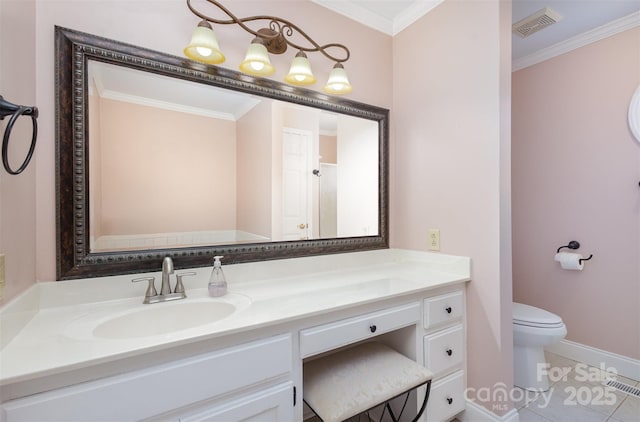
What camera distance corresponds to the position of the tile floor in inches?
61.7

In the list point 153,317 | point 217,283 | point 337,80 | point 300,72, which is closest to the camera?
point 153,317

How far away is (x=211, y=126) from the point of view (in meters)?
1.39

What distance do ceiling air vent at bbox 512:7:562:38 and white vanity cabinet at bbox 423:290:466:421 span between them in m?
1.88

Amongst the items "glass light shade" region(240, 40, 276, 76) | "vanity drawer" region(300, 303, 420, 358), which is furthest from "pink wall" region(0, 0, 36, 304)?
"vanity drawer" region(300, 303, 420, 358)

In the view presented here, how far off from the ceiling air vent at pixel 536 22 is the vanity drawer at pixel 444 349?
6.76 ft

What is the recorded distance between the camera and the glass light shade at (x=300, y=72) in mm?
1452

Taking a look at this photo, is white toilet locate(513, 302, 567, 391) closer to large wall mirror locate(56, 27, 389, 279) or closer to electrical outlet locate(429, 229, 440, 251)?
electrical outlet locate(429, 229, 440, 251)

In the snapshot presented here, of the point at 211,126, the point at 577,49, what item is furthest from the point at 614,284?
the point at 211,126

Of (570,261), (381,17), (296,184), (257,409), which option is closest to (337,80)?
(296,184)

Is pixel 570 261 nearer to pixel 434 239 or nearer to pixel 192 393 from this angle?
pixel 434 239

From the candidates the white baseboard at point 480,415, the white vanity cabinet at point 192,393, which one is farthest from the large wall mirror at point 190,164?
the white baseboard at point 480,415

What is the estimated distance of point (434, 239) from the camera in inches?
69.5

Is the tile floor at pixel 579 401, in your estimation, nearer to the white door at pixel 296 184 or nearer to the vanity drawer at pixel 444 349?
the vanity drawer at pixel 444 349

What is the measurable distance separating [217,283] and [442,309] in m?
1.12
